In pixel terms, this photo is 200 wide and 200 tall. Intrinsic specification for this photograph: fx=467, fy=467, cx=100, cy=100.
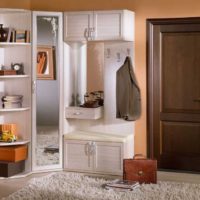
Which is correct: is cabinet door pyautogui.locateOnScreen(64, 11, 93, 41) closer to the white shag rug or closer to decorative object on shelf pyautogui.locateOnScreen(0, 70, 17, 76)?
decorative object on shelf pyautogui.locateOnScreen(0, 70, 17, 76)

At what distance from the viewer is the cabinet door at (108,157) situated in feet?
18.7

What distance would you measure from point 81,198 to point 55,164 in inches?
53.1

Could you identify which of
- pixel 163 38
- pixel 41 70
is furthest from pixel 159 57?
pixel 41 70

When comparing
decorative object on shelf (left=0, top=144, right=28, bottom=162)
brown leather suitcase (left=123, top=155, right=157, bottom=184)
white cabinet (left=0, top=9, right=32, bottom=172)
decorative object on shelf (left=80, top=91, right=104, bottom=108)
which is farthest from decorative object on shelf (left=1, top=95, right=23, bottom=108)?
brown leather suitcase (left=123, top=155, right=157, bottom=184)

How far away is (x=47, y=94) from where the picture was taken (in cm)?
593

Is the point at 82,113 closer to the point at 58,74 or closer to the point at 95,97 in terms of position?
the point at 95,97

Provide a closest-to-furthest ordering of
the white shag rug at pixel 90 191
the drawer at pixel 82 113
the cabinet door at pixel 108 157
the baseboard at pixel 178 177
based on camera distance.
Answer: the white shag rug at pixel 90 191 → the baseboard at pixel 178 177 → the cabinet door at pixel 108 157 → the drawer at pixel 82 113

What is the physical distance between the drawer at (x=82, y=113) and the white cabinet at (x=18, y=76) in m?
0.53

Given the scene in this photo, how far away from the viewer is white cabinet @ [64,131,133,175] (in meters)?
5.70

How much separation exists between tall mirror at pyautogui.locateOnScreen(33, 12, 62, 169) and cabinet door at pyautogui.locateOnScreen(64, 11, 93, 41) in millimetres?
114

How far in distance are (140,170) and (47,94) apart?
156 centimetres

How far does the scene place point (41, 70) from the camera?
590cm

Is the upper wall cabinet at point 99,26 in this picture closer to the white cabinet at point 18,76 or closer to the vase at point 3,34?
the white cabinet at point 18,76

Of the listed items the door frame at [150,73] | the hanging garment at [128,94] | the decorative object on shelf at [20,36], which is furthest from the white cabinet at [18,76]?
the door frame at [150,73]
